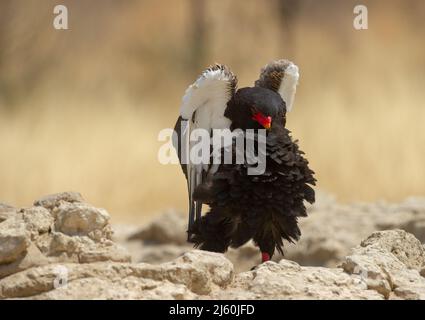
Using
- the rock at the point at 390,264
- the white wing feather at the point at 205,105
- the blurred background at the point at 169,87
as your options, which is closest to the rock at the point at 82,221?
the rock at the point at 390,264

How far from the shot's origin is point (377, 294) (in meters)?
4.41

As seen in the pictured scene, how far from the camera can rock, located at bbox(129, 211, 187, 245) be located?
10352 mm

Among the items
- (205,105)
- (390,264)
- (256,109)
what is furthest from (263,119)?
(390,264)

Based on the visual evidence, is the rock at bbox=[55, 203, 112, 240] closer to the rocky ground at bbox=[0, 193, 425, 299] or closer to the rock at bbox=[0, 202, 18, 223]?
the rocky ground at bbox=[0, 193, 425, 299]

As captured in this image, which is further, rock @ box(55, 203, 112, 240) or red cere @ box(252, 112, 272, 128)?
red cere @ box(252, 112, 272, 128)

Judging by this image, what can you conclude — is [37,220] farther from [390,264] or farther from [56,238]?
[390,264]

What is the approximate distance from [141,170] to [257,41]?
8.61 feet

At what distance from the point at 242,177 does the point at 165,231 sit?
4.54 m

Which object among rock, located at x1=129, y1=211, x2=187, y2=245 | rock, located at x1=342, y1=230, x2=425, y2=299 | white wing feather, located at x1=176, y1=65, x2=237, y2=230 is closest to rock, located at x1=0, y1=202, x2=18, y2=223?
white wing feather, located at x1=176, y1=65, x2=237, y2=230

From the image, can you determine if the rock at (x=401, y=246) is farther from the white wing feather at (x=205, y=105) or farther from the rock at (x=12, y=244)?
the rock at (x=12, y=244)

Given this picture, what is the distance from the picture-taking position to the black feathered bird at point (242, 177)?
5.96 m
